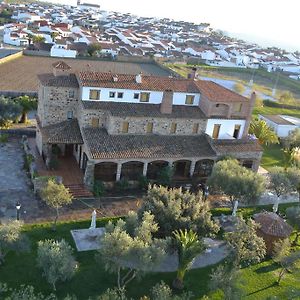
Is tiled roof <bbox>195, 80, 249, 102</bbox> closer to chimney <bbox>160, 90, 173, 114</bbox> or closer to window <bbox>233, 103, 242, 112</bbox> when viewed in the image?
window <bbox>233, 103, 242, 112</bbox>

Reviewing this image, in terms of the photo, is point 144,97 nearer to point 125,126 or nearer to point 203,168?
point 125,126

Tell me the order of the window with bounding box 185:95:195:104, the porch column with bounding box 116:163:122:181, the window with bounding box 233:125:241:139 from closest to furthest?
the porch column with bounding box 116:163:122:181, the window with bounding box 185:95:195:104, the window with bounding box 233:125:241:139

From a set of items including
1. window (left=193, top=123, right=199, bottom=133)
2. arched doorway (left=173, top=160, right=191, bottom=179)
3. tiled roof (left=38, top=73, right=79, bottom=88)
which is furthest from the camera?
window (left=193, top=123, right=199, bottom=133)

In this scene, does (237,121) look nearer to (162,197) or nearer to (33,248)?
(162,197)

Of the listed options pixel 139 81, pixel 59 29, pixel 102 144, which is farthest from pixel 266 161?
pixel 59 29

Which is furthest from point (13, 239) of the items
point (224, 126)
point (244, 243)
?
point (224, 126)

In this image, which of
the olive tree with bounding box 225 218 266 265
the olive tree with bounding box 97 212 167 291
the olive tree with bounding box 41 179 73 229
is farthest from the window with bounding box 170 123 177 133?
the olive tree with bounding box 97 212 167 291

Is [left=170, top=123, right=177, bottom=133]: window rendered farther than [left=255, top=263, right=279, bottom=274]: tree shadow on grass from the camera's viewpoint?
Yes
